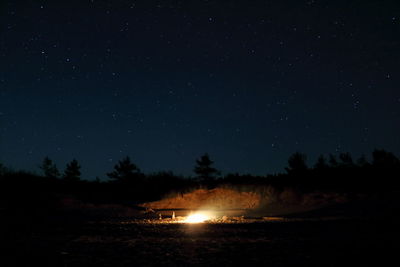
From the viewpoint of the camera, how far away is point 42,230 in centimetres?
1478

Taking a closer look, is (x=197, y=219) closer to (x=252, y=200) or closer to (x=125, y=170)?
(x=252, y=200)

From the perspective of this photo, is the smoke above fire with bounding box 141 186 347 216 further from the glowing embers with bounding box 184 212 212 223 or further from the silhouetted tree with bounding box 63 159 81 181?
the silhouetted tree with bounding box 63 159 81 181

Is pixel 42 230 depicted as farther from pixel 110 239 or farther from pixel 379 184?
pixel 379 184

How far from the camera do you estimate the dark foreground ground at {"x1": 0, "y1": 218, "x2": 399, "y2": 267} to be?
8055 millimetres

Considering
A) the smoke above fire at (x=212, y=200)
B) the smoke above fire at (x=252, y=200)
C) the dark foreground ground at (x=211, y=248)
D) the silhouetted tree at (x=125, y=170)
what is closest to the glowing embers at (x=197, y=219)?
the smoke above fire at (x=252, y=200)

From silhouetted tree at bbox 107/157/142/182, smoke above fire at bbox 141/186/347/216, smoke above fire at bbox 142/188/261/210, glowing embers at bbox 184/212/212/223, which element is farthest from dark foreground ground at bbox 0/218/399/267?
silhouetted tree at bbox 107/157/142/182

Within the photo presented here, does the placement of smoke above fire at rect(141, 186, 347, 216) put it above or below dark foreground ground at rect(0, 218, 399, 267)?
above

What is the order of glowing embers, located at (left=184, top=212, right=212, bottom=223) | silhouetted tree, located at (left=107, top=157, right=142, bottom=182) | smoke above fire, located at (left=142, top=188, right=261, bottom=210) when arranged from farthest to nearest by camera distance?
1. silhouetted tree, located at (left=107, top=157, right=142, bottom=182)
2. smoke above fire, located at (left=142, top=188, right=261, bottom=210)
3. glowing embers, located at (left=184, top=212, right=212, bottom=223)

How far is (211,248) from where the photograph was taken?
9.70 meters

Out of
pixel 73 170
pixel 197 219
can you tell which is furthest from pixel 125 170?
pixel 197 219

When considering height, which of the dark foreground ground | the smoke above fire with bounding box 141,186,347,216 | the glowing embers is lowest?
the dark foreground ground

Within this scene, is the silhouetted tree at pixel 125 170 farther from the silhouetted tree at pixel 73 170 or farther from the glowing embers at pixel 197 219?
the glowing embers at pixel 197 219

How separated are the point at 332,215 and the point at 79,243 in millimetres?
12704

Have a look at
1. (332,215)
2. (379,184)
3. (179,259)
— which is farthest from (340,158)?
(179,259)
